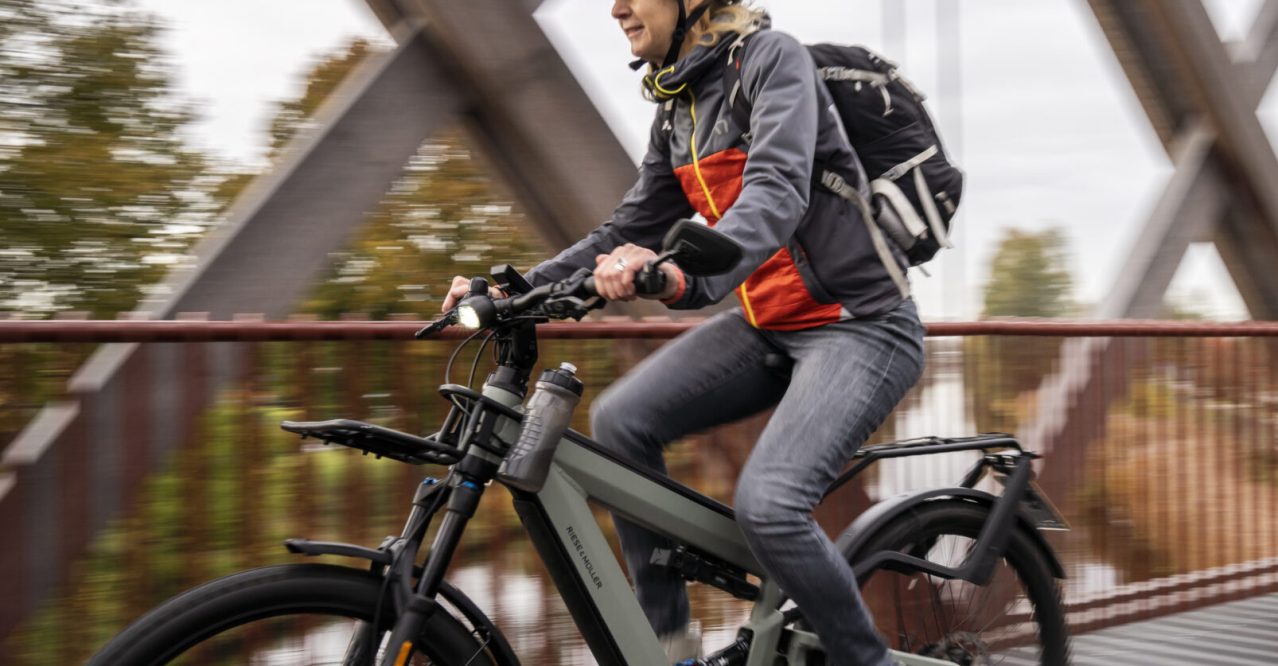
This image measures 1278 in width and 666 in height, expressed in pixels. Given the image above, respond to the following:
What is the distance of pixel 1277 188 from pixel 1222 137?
455 mm

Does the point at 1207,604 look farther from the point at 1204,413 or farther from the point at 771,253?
the point at 771,253

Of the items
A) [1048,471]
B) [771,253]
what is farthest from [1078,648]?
[771,253]

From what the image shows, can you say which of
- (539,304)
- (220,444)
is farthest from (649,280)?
(220,444)

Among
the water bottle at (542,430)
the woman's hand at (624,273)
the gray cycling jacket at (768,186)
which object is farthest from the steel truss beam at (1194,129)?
the woman's hand at (624,273)

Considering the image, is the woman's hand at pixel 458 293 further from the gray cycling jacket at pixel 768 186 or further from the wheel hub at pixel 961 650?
the wheel hub at pixel 961 650

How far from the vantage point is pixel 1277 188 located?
6.54 metres

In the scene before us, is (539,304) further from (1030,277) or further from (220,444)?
(1030,277)

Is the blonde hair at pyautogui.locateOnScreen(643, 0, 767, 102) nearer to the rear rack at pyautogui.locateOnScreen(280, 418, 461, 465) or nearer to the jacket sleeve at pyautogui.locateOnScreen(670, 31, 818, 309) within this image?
the jacket sleeve at pyautogui.locateOnScreen(670, 31, 818, 309)

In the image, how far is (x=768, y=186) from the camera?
7.63ft

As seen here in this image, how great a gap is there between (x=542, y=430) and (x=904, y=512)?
101 centimetres

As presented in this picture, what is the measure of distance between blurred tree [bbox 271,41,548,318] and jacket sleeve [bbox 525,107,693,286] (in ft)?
4.92

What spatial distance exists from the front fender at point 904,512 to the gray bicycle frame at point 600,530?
24 cm

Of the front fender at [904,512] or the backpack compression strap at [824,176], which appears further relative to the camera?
the front fender at [904,512]

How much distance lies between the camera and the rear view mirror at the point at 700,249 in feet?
6.91
